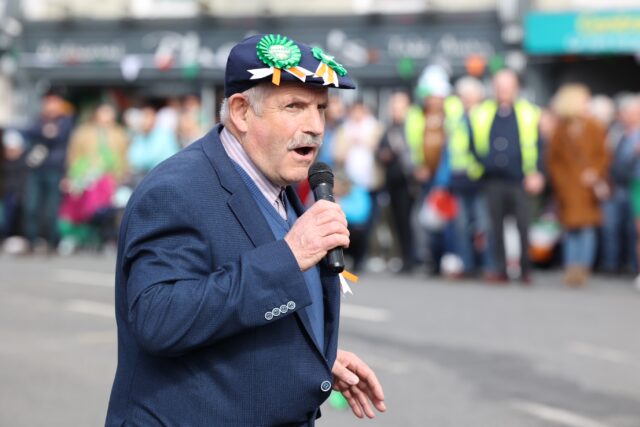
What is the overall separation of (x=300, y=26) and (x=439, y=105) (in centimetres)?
1168

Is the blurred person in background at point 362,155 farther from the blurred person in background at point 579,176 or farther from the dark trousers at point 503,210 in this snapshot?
the blurred person in background at point 579,176

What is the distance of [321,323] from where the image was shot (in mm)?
3193

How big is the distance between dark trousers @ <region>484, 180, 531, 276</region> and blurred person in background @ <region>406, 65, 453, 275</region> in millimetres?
846

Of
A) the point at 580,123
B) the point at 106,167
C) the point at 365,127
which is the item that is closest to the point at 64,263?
the point at 106,167

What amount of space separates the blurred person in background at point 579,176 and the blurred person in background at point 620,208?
10.9 inches

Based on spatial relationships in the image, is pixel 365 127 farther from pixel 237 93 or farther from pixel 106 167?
pixel 237 93

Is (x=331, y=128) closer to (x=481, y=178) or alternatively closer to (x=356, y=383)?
(x=481, y=178)

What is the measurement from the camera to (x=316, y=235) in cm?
293

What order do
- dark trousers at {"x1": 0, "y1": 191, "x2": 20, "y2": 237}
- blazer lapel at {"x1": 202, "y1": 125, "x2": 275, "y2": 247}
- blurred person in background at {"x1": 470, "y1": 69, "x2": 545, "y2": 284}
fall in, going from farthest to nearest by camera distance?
dark trousers at {"x1": 0, "y1": 191, "x2": 20, "y2": 237} < blurred person in background at {"x1": 470, "y1": 69, "x2": 545, "y2": 284} < blazer lapel at {"x1": 202, "y1": 125, "x2": 275, "y2": 247}

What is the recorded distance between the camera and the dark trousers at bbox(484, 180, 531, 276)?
520 inches

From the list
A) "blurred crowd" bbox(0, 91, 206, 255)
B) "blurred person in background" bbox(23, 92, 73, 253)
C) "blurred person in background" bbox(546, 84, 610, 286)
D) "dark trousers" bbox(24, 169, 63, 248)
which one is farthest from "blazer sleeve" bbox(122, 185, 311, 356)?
"dark trousers" bbox(24, 169, 63, 248)

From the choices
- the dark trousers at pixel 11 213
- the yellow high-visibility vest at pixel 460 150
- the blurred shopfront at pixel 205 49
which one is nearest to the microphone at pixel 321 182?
the yellow high-visibility vest at pixel 460 150

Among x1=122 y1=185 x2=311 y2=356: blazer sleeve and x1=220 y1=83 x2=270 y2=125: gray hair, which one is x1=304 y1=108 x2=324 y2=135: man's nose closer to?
x1=220 y1=83 x2=270 y2=125: gray hair

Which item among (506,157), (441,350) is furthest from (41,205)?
(441,350)
